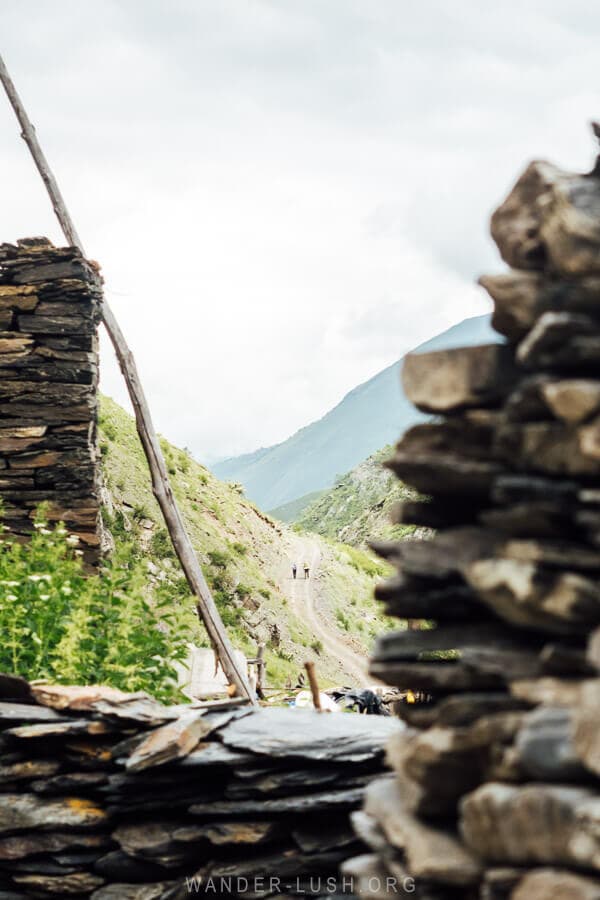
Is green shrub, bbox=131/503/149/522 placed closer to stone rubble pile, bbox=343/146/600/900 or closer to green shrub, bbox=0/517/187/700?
green shrub, bbox=0/517/187/700

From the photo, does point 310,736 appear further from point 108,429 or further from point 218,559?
point 108,429

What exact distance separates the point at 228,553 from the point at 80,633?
17.8 metres

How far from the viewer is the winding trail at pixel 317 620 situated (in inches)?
1051

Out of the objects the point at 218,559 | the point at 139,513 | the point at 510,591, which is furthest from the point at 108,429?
the point at 510,591

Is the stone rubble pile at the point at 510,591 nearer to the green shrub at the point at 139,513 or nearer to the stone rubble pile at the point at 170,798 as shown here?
the stone rubble pile at the point at 170,798

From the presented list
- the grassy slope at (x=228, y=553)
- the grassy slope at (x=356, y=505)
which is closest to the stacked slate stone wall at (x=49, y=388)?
Answer: the grassy slope at (x=228, y=553)

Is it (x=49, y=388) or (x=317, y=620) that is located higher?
(x=49, y=388)

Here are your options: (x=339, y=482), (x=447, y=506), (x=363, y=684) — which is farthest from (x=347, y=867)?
(x=339, y=482)

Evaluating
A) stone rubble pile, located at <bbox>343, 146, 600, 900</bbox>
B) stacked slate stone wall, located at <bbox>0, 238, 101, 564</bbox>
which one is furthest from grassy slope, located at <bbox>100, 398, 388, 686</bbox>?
stone rubble pile, located at <bbox>343, 146, 600, 900</bbox>

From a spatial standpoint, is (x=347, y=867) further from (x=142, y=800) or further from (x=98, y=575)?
(x=98, y=575)

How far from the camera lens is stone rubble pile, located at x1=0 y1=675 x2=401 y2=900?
6.65m

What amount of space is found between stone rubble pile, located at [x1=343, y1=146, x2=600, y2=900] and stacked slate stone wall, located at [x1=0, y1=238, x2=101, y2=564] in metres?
7.37

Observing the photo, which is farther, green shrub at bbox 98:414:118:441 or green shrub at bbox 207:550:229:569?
green shrub at bbox 98:414:118:441

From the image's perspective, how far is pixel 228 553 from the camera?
2594 cm
